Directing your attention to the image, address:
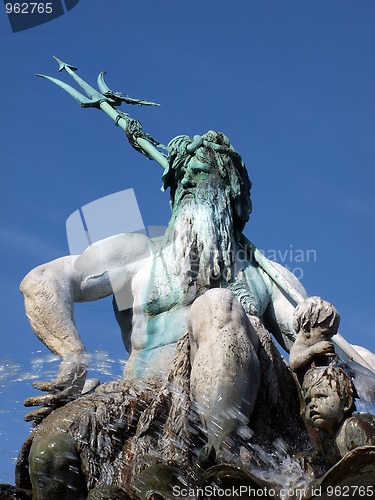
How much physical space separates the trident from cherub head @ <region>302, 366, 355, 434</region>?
4.88 feet

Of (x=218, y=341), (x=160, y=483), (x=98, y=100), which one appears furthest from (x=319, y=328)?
(x=98, y=100)

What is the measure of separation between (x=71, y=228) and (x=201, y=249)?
3.94ft

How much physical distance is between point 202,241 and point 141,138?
5.41 feet

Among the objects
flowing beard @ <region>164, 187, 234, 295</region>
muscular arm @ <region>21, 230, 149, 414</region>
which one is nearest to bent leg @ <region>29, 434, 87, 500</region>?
muscular arm @ <region>21, 230, 149, 414</region>

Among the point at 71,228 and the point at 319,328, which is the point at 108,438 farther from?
the point at 71,228

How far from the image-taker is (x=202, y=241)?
8.37m

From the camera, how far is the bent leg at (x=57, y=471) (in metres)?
6.66

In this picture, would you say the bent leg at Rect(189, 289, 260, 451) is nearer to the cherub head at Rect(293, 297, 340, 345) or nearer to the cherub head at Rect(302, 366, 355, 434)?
the cherub head at Rect(293, 297, 340, 345)

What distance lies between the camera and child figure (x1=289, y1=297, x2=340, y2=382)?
6.72 metres

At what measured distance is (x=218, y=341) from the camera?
6723mm
